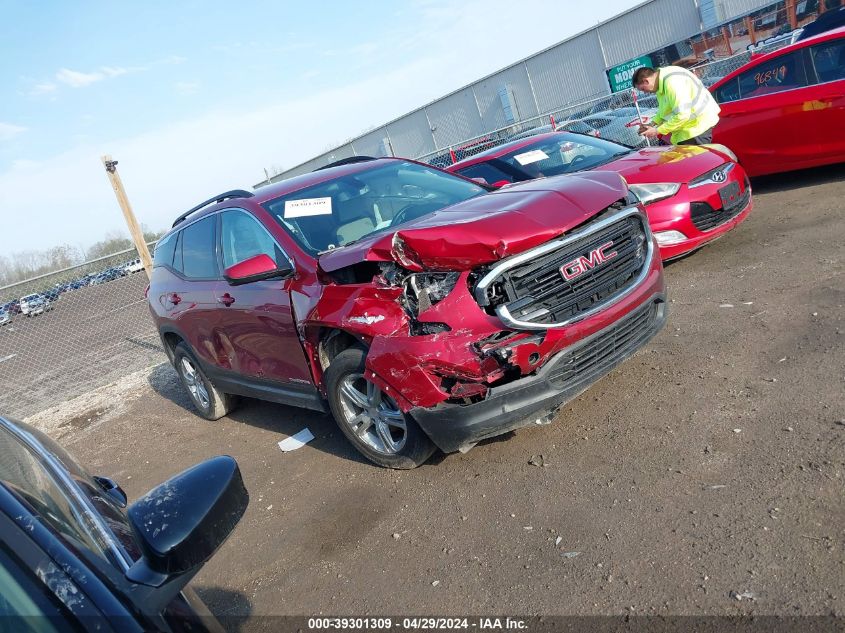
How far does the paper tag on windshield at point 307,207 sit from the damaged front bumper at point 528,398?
5.81 feet

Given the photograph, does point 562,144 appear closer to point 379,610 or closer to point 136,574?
point 379,610

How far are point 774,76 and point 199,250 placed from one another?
21.5 feet

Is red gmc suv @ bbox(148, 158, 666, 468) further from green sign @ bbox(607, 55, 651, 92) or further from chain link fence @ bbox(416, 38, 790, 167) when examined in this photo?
green sign @ bbox(607, 55, 651, 92)

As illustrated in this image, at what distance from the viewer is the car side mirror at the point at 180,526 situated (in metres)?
1.56

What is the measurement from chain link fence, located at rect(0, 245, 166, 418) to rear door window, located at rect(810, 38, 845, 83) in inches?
370

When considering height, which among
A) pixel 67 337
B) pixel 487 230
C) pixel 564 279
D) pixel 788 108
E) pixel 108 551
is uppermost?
pixel 487 230

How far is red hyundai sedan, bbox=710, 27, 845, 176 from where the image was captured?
7.31 m

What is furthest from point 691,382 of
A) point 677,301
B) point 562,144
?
point 562,144

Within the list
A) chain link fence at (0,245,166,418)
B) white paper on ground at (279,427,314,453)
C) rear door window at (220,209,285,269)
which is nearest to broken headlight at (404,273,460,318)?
rear door window at (220,209,285,269)

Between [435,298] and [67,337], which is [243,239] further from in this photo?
[67,337]

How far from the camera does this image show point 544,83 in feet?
118

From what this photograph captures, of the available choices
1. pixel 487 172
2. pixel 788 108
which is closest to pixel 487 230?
pixel 487 172

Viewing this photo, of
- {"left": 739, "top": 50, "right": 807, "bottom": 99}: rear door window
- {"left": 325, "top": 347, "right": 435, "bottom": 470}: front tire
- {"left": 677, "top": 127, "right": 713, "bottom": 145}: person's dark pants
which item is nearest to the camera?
{"left": 325, "top": 347, "right": 435, "bottom": 470}: front tire

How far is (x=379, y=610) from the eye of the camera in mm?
3172
